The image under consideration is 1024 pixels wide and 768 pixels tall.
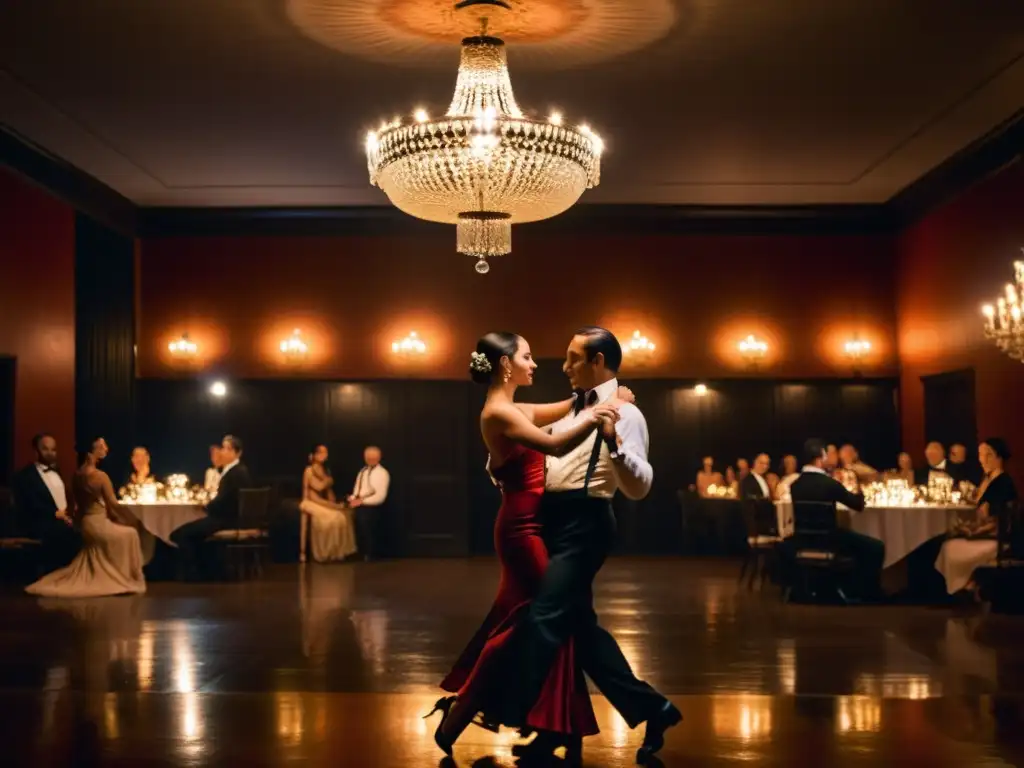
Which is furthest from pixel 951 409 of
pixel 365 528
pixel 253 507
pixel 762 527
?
pixel 253 507

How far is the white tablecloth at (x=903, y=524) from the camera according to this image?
9.66 metres

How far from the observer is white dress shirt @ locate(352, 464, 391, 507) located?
13.7 meters

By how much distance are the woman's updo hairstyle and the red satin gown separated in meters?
0.33

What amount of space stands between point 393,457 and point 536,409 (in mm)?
9689

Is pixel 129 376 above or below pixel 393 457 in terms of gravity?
above

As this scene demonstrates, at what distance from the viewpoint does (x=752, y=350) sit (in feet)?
47.5

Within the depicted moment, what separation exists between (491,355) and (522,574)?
869 millimetres

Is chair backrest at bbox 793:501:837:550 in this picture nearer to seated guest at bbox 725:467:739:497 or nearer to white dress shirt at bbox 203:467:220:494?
seated guest at bbox 725:467:739:497

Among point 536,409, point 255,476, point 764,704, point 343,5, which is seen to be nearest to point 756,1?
point 343,5

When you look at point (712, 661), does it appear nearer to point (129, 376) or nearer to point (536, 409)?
point (536, 409)

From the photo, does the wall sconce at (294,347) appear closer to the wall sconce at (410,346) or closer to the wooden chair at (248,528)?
the wall sconce at (410,346)

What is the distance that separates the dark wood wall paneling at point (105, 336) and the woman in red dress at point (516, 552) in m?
9.56

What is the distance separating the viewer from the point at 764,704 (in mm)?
5520

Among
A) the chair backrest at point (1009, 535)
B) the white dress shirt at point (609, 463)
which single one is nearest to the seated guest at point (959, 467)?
the chair backrest at point (1009, 535)
